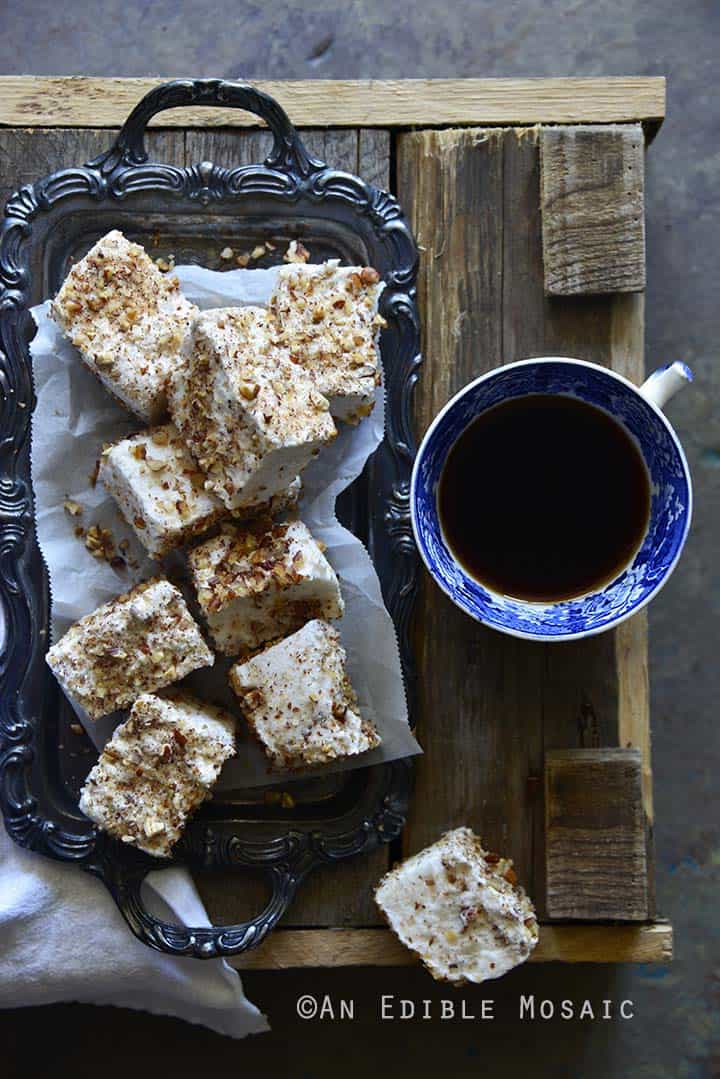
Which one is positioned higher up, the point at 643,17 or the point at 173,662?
the point at 643,17

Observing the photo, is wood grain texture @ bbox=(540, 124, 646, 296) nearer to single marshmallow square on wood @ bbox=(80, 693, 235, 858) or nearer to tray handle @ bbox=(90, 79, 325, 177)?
tray handle @ bbox=(90, 79, 325, 177)

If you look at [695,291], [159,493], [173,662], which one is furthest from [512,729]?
[695,291]

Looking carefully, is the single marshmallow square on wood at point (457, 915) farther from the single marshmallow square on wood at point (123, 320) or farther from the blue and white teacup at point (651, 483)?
the single marshmallow square on wood at point (123, 320)

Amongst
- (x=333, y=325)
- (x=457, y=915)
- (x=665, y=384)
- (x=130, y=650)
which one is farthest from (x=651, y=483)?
(x=130, y=650)

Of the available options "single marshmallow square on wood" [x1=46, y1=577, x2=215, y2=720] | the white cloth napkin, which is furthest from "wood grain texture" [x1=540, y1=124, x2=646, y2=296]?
the white cloth napkin

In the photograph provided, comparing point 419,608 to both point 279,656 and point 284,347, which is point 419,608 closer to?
point 279,656
